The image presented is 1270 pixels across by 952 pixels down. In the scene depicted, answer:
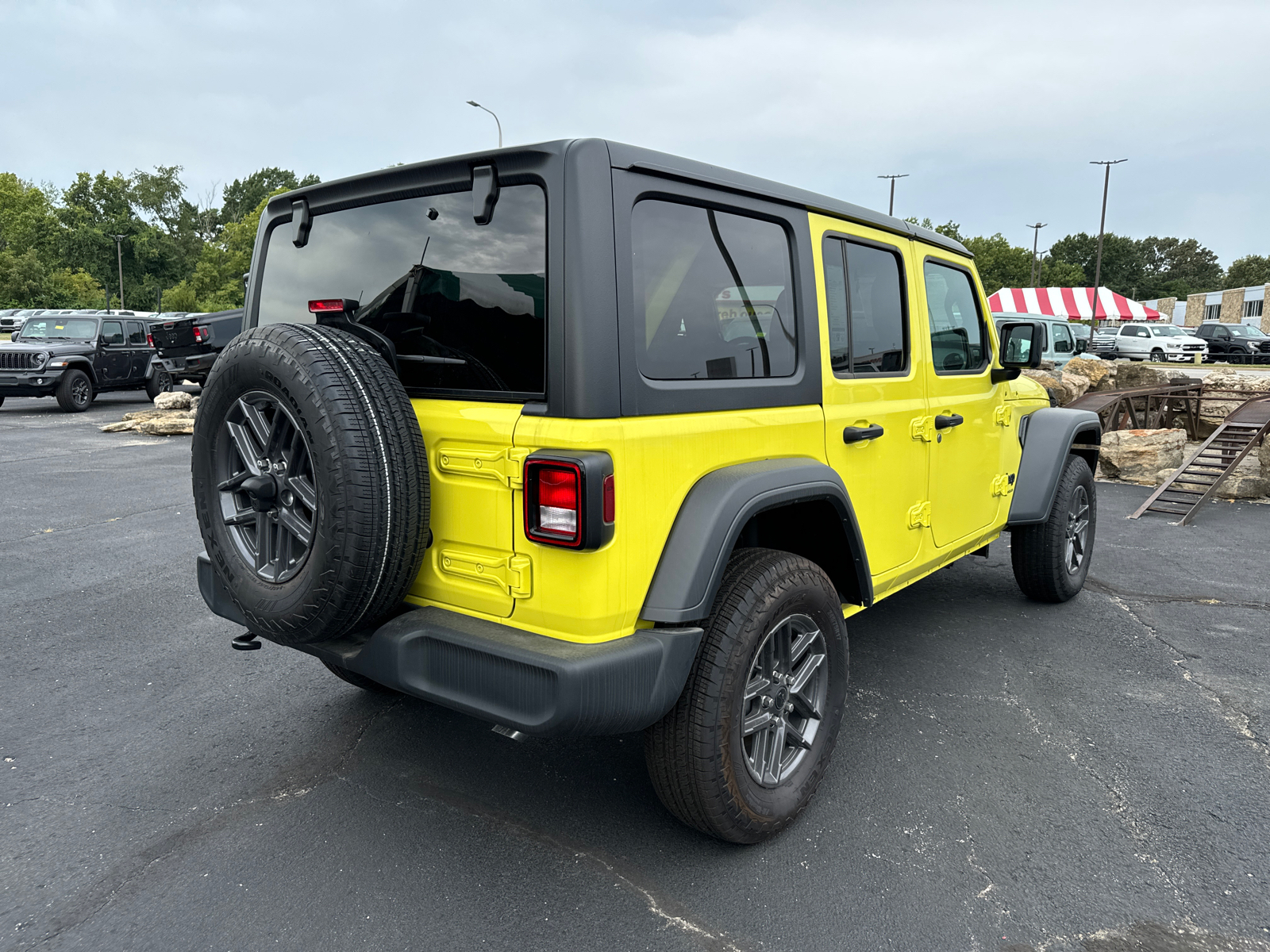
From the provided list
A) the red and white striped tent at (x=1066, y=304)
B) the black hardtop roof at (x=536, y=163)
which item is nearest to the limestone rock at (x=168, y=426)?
the black hardtop roof at (x=536, y=163)

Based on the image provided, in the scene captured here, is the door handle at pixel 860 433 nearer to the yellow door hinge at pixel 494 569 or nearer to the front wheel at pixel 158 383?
the yellow door hinge at pixel 494 569

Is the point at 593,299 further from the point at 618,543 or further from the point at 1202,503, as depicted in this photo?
the point at 1202,503

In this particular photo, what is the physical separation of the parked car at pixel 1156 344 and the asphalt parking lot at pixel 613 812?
33.0 metres

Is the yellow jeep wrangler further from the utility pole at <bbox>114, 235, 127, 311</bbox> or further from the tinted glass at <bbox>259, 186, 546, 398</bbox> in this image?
the utility pole at <bbox>114, 235, 127, 311</bbox>

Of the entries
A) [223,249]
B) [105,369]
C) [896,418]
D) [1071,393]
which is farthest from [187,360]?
[223,249]

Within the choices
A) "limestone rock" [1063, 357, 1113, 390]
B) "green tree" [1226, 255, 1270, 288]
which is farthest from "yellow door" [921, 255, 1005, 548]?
"green tree" [1226, 255, 1270, 288]

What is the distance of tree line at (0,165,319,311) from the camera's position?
2121 inches

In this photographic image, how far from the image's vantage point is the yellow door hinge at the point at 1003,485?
4.29 m

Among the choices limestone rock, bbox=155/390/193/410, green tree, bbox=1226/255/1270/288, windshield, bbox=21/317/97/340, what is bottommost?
limestone rock, bbox=155/390/193/410

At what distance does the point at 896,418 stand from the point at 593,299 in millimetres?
1591

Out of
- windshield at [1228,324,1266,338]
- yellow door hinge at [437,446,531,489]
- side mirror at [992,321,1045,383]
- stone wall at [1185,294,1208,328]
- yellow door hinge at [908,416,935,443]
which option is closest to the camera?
yellow door hinge at [437,446,531,489]

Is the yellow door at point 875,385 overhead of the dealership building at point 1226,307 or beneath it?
beneath

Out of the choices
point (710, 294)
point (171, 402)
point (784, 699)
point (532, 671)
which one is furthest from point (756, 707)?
point (171, 402)

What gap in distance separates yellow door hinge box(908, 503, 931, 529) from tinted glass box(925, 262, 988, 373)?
0.62 meters
